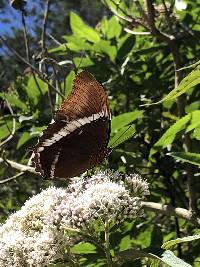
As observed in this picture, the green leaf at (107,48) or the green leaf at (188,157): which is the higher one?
the green leaf at (107,48)

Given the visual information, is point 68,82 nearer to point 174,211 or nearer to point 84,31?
point 84,31

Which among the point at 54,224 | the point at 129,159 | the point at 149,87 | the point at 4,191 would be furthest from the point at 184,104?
the point at 4,191

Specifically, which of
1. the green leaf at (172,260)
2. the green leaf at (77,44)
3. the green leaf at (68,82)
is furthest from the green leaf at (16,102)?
the green leaf at (172,260)

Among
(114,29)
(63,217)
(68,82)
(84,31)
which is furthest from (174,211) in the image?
(84,31)

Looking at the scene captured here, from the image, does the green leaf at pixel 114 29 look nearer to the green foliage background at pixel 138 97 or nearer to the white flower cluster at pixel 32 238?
the green foliage background at pixel 138 97

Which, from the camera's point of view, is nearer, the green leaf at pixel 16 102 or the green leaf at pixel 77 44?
the green leaf at pixel 16 102

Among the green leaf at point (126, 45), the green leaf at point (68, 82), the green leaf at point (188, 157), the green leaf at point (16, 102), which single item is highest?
the green leaf at point (126, 45)

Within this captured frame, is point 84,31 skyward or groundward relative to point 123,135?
skyward

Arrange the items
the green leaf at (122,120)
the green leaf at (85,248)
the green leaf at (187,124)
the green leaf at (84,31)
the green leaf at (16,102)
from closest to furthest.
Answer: the green leaf at (187,124), the green leaf at (85,248), the green leaf at (122,120), the green leaf at (16,102), the green leaf at (84,31)
